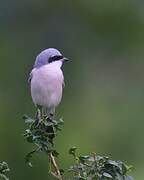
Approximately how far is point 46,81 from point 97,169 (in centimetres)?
122

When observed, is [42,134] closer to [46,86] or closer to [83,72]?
[46,86]

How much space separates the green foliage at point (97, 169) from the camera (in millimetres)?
2648

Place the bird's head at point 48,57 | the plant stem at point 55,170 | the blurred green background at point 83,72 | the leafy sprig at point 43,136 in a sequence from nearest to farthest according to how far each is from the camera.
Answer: the plant stem at point 55,170, the leafy sprig at point 43,136, the bird's head at point 48,57, the blurred green background at point 83,72

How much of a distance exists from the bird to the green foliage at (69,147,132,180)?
107 cm

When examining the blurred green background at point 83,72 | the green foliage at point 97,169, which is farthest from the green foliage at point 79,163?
the blurred green background at point 83,72

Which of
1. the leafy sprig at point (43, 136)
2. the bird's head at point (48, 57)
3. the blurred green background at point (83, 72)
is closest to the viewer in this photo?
the leafy sprig at point (43, 136)

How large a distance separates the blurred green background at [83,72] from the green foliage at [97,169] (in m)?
3.65

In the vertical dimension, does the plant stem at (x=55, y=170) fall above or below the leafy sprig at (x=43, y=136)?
below

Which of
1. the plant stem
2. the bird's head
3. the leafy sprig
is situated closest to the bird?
the bird's head

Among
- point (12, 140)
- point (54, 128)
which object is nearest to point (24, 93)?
point (12, 140)

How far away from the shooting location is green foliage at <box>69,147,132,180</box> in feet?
8.69

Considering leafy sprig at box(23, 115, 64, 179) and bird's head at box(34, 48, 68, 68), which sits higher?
bird's head at box(34, 48, 68, 68)

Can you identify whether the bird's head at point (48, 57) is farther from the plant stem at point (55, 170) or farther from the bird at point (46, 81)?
the plant stem at point (55, 170)

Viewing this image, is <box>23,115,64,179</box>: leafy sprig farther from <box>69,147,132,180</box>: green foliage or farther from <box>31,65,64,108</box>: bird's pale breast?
<box>31,65,64,108</box>: bird's pale breast
